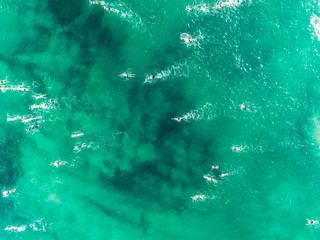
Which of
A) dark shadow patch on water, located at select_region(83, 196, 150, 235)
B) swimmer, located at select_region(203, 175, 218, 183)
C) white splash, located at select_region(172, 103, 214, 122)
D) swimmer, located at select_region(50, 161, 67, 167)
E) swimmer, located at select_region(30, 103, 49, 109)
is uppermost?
swimmer, located at select_region(30, 103, 49, 109)

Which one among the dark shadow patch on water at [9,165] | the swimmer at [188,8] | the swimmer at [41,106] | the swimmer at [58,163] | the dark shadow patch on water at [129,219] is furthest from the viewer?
the dark shadow patch on water at [9,165]

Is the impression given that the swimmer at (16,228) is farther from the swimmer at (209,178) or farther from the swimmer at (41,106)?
the swimmer at (209,178)

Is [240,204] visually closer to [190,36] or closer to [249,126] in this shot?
[249,126]

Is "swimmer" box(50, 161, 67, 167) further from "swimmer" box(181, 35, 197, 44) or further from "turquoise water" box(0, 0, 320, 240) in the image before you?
"swimmer" box(181, 35, 197, 44)

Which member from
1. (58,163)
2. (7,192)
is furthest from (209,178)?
(7,192)

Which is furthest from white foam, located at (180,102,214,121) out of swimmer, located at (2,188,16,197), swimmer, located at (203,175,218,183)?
swimmer, located at (2,188,16,197)

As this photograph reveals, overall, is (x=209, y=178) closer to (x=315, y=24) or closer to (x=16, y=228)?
(x=315, y=24)

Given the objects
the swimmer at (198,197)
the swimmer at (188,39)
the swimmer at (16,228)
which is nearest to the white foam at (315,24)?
the swimmer at (188,39)

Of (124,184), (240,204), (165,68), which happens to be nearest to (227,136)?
(240,204)

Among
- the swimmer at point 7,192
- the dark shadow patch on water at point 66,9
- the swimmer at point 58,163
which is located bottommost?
the swimmer at point 7,192
